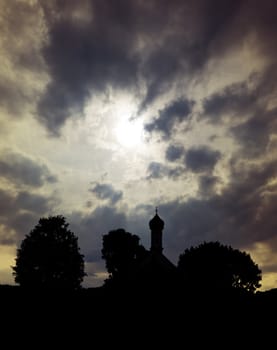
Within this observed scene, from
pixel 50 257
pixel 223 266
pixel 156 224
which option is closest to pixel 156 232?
pixel 156 224

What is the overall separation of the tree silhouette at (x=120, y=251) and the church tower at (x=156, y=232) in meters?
12.0

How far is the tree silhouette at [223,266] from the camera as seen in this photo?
4488 centimetres

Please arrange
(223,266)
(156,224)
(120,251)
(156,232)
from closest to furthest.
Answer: (156,232) < (156,224) < (223,266) < (120,251)

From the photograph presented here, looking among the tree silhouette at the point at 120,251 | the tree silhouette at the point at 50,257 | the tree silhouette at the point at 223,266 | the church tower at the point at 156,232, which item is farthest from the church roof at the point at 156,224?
the tree silhouette at the point at 120,251

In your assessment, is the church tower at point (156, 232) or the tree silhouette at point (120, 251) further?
the tree silhouette at point (120, 251)

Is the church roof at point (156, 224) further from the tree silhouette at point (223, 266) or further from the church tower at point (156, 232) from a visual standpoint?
the tree silhouette at point (223, 266)

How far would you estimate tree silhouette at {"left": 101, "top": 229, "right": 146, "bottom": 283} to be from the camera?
5338 centimetres

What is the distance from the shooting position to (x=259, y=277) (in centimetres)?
4647

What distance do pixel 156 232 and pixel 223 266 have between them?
36.8 ft

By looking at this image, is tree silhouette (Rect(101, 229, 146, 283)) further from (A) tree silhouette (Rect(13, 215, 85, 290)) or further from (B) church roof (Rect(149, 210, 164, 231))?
(A) tree silhouette (Rect(13, 215, 85, 290))

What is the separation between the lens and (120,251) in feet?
178

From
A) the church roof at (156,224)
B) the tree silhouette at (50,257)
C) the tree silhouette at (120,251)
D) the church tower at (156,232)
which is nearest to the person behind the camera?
the tree silhouette at (50,257)

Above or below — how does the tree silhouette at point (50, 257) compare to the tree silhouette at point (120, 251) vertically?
below

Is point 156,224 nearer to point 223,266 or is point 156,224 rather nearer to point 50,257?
point 223,266
